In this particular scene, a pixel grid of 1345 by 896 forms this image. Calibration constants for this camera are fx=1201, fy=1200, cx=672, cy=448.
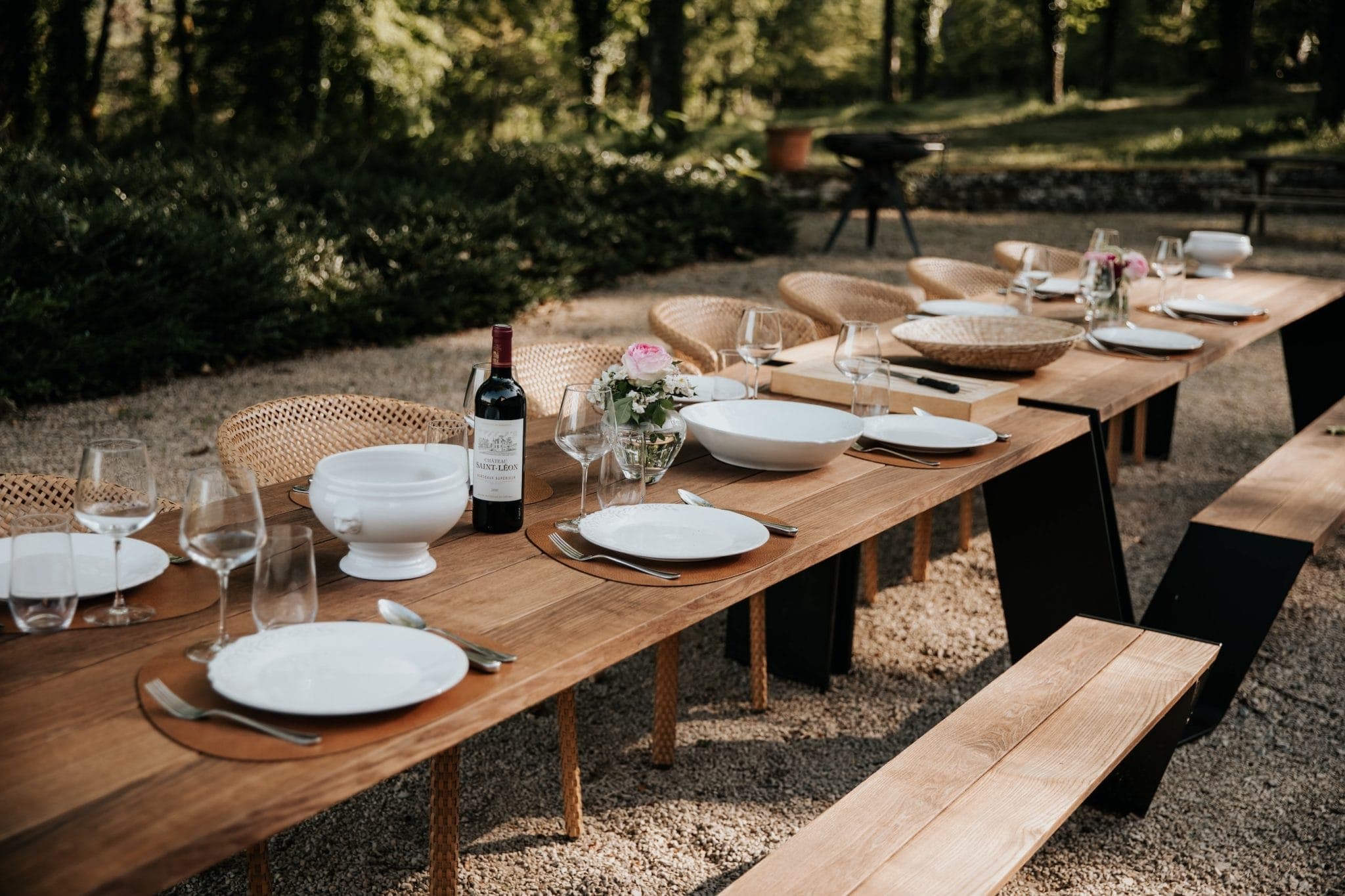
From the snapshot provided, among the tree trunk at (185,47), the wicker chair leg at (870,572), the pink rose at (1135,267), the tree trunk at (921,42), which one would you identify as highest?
the tree trunk at (921,42)

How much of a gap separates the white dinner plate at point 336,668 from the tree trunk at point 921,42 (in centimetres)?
2623

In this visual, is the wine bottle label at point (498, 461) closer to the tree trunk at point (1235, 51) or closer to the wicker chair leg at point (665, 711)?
the wicker chair leg at point (665, 711)

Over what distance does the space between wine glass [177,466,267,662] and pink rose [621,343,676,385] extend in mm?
701

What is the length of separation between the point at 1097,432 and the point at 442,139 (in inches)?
342

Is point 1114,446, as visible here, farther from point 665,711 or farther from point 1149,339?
point 665,711

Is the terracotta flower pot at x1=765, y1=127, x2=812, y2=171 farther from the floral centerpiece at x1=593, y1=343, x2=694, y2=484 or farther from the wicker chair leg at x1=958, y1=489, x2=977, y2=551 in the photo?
the floral centerpiece at x1=593, y1=343, x2=694, y2=484

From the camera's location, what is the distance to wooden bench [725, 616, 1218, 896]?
1.70 meters

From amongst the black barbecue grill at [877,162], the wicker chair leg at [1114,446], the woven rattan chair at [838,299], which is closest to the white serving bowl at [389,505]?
the woven rattan chair at [838,299]

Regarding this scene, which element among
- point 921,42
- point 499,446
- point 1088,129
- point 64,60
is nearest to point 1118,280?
point 499,446

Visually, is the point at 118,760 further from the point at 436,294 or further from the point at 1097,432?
the point at 436,294

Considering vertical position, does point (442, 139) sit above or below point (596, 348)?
above

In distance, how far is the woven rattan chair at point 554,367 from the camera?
338 centimetres

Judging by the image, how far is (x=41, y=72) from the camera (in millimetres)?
14031

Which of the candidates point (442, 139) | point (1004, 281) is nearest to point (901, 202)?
point (442, 139)
